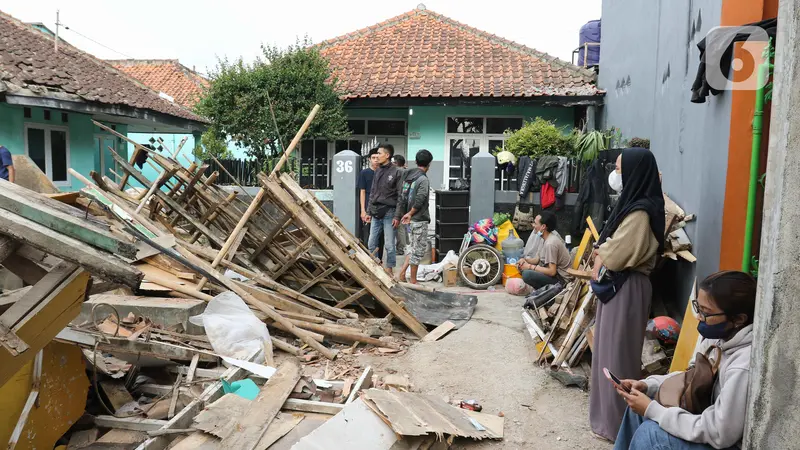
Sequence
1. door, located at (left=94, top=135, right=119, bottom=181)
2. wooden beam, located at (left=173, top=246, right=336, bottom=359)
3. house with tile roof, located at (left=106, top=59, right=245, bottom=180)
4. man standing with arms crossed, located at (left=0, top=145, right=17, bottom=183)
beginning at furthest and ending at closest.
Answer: house with tile roof, located at (left=106, top=59, right=245, bottom=180), door, located at (left=94, top=135, right=119, bottom=181), man standing with arms crossed, located at (left=0, top=145, right=17, bottom=183), wooden beam, located at (left=173, top=246, right=336, bottom=359)

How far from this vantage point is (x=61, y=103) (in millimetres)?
11898

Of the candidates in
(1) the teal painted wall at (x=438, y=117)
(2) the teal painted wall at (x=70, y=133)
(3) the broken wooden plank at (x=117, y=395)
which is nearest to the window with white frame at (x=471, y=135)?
(1) the teal painted wall at (x=438, y=117)

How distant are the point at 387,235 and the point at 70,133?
1021 cm

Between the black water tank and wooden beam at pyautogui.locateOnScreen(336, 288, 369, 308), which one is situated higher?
the black water tank

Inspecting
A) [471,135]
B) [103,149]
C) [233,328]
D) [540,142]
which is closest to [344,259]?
[233,328]

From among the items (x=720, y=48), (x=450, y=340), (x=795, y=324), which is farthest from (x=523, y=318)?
(x=795, y=324)

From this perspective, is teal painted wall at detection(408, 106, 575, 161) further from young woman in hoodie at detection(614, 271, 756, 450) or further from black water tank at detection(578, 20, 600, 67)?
young woman in hoodie at detection(614, 271, 756, 450)

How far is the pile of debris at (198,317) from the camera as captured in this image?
248 centimetres

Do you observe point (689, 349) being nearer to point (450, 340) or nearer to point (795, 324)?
point (795, 324)

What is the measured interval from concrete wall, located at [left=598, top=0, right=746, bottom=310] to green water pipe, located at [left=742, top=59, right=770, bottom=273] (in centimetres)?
24

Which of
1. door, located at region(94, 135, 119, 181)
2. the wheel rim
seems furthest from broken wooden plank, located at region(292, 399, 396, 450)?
door, located at region(94, 135, 119, 181)

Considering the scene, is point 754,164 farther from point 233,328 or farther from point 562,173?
point 562,173

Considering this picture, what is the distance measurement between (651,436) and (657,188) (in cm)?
172

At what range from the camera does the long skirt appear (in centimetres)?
377
